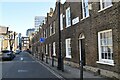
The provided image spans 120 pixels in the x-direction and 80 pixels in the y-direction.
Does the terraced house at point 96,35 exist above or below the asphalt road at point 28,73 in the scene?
above

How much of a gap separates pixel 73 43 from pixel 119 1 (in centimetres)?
971

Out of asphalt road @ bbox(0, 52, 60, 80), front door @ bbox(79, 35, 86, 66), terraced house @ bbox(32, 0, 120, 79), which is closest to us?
terraced house @ bbox(32, 0, 120, 79)

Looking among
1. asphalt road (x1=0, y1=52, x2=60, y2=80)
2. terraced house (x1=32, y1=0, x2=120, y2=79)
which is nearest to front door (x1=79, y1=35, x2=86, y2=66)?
terraced house (x1=32, y1=0, x2=120, y2=79)

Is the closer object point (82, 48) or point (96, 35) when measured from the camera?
point (96, 35)

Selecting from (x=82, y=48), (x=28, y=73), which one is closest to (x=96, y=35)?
(x=82, y=48)

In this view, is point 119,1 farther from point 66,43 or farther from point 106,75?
point 66,43

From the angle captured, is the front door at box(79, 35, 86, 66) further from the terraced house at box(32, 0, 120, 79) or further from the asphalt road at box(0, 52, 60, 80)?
the asphalt road at box(0, 52, 60, 80)

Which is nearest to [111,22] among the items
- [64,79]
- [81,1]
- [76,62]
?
[64,79]

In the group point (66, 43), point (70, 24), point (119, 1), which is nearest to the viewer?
point (119, 1)

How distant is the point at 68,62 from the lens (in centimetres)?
2288

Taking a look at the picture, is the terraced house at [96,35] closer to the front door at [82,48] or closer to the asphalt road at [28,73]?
the front door at [82,48]

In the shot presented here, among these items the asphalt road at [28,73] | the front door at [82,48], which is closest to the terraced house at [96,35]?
the front door at [82,48]

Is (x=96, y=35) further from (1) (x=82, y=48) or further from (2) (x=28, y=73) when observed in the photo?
(2) (x=28, y=73)

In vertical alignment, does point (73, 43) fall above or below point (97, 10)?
below
